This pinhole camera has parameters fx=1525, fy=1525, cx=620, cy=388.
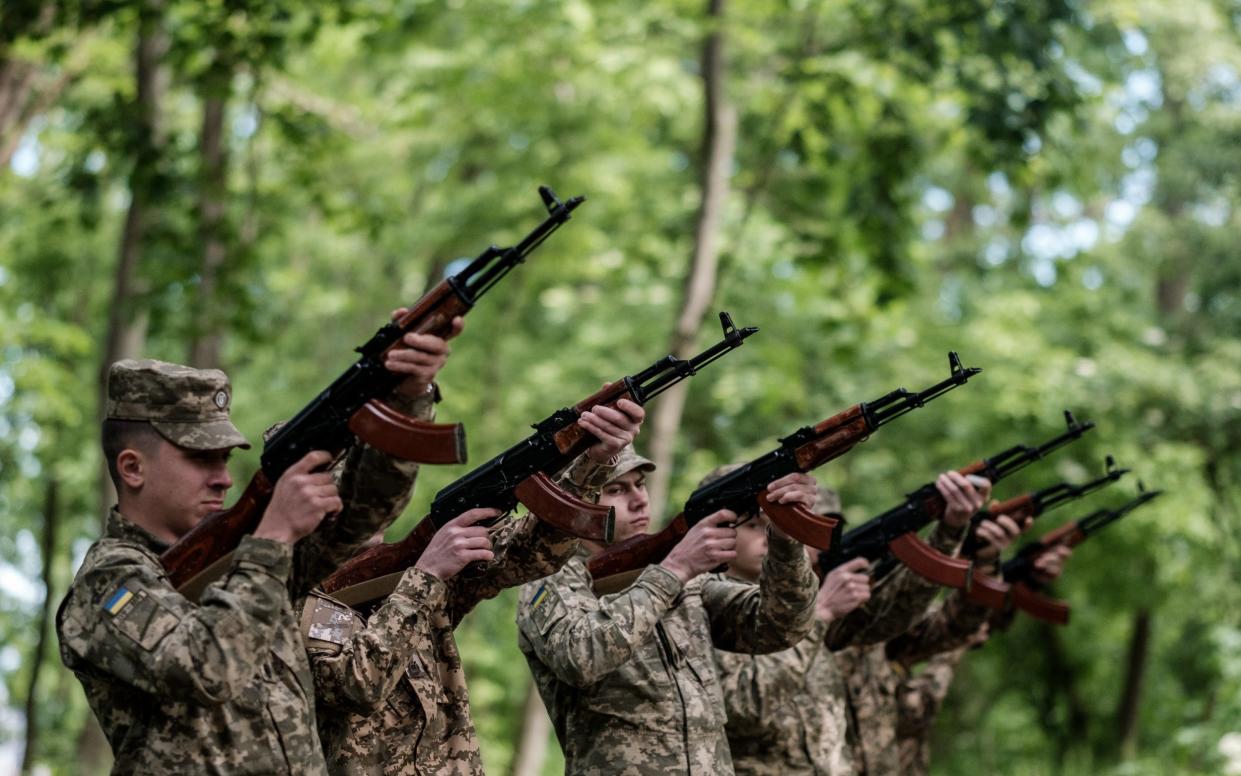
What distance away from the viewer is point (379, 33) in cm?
1298

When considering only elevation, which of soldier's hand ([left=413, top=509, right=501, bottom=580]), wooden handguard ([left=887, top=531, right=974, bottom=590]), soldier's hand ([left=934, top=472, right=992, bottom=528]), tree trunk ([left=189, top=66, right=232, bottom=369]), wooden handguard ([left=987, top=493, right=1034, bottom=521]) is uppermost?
tree trunk ([left=189, top=66, right=232, bottom=369])

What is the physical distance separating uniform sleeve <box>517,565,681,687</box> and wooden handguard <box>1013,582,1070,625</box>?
4.09m

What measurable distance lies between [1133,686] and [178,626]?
1469cm

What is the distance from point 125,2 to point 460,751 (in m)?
6.74

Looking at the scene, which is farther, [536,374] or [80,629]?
[536,374]

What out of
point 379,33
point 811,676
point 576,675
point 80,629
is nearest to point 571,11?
point 379,33

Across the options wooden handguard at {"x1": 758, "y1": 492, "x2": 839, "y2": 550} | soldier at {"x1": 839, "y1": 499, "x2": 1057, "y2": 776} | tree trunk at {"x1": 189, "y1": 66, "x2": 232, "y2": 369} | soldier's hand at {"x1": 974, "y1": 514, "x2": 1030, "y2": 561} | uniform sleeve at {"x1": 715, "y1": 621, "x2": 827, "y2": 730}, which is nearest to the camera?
wooden handguard at {"x1": 758, "y1": 492, "x2": 839, "y2": 550}

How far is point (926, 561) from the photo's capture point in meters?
7.08

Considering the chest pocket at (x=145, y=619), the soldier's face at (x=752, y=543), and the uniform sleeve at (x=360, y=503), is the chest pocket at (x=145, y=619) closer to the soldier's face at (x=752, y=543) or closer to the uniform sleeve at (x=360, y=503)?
the uniform sleeve at (x=360, y=503)

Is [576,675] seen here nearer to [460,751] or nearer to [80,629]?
[460,751]

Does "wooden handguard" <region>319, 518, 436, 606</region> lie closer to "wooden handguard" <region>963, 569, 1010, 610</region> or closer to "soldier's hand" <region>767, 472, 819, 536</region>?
"soldier's hand" <region>767, 472, 819, 536</region>

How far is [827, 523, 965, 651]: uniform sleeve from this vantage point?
23.8 ft

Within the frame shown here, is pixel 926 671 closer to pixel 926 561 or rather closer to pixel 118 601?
pixel 926 561

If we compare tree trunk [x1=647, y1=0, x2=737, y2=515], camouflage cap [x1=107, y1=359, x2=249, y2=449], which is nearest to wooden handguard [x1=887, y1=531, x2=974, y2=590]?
camouflage cap [x1=107, y1=359, x2=249, y2=449]
